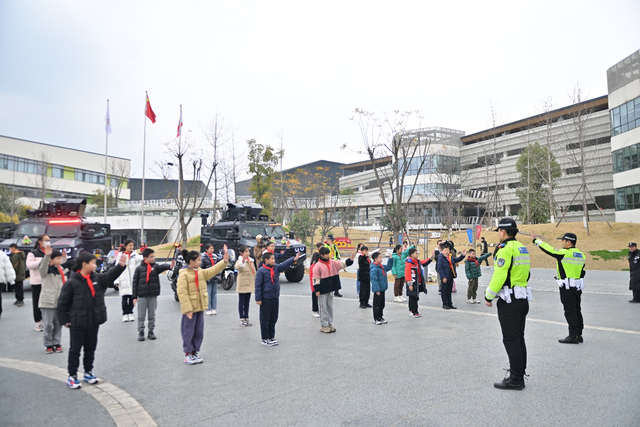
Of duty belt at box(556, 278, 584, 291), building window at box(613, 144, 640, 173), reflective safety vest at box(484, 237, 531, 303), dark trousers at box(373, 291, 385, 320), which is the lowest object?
dark trousers at box(373, 291, 385, 320)

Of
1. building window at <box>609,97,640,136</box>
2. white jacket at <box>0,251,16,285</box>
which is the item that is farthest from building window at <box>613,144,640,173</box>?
white jacket at <box>0,251,16,285</box>

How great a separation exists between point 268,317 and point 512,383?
12.8 ft

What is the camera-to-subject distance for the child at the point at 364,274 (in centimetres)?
1063

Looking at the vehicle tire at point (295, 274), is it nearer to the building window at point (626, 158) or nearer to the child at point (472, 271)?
the child at point (472, 271)

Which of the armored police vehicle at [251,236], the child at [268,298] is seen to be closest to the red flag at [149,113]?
the armored police vehicle at [251,236]

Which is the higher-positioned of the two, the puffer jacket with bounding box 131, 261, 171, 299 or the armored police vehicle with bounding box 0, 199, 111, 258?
the armored police vehicle with bounding box 0, 199, 111, 258

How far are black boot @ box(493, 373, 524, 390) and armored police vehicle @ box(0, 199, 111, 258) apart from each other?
14.1 metres

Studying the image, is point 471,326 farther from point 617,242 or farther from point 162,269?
point 617,242

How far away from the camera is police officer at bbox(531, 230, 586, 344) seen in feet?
23.8

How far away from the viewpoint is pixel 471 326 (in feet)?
28.8

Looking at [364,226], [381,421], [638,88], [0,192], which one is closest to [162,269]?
[381,421]

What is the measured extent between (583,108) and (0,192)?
60216 millimetres

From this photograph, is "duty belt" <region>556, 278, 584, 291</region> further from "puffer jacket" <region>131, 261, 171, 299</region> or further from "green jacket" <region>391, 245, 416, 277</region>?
"puffer jacket" <region>131, 261, 171, 299</region>

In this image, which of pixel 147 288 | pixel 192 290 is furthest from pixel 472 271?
pixel 147 288
